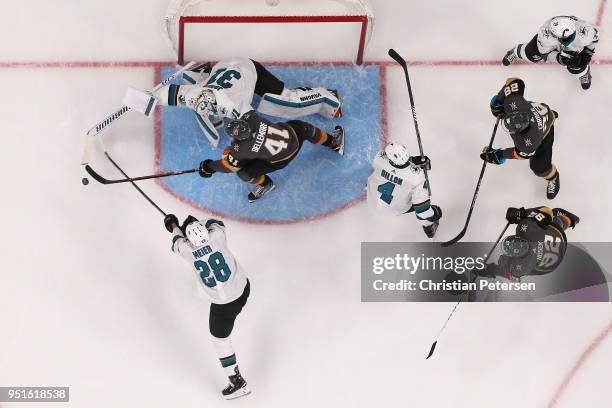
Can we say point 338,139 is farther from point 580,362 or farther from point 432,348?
point 580,362

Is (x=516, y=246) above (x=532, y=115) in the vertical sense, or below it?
below

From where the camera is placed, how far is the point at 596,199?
5.46m

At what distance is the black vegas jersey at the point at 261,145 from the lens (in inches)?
187

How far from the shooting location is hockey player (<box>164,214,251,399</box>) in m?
4.67

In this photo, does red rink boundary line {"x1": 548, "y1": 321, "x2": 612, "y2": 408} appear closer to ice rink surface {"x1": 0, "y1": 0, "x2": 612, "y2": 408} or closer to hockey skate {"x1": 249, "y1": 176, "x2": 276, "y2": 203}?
ice rink surface {"x1": 0, "y1": 0, "x2": 612, "y2": 408}

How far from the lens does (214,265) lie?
4684mm

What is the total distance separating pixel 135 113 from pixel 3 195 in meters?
0.88

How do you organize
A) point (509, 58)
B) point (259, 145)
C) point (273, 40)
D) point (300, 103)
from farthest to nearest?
point (273, 40)
point (509, 58)
point (300, 103)
point (259, 145)

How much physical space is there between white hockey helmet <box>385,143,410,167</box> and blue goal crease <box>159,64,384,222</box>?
0.74m

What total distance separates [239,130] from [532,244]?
160 cm

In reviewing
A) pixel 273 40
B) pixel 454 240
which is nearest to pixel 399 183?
pixel 454 240

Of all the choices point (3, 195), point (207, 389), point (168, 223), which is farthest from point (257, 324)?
point (3, 195)

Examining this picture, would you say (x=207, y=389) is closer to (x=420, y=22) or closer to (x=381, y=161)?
(x=381, y=161)

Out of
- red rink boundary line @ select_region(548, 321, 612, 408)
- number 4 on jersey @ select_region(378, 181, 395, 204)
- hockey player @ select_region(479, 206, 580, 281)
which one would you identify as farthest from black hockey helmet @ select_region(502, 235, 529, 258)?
red rink boundary line @ select_region(548, 321, 612, 408)
